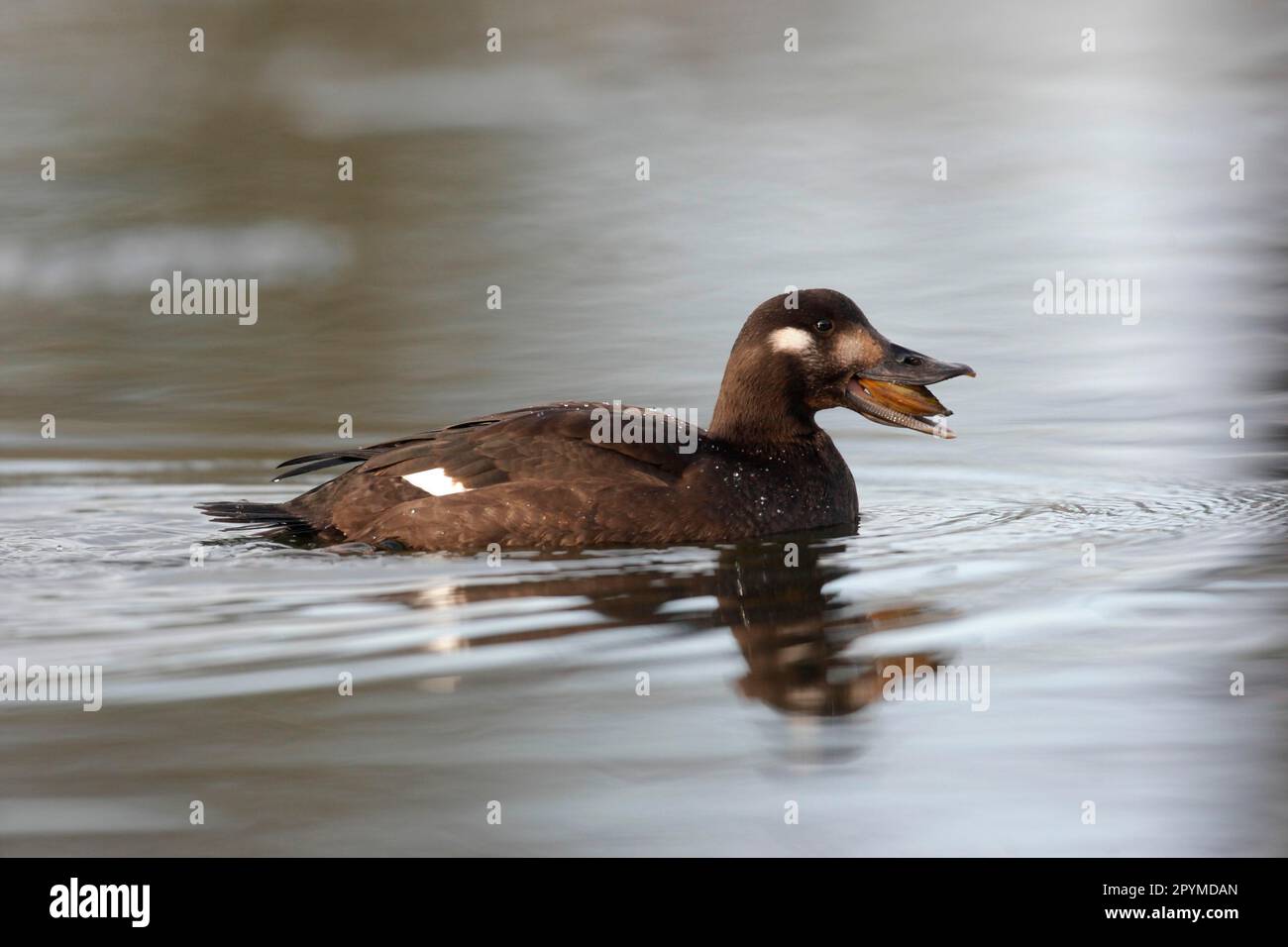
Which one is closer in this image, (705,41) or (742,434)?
(742,434)

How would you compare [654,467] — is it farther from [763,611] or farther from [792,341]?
[763,611]

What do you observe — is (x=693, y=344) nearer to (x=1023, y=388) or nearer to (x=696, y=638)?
(x=1023, y=388)

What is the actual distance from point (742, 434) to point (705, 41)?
1102 centimetres

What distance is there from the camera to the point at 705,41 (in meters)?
18.7

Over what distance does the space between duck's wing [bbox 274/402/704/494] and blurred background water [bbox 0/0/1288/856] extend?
Result: 0.42 meters

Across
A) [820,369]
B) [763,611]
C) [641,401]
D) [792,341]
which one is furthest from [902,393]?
[641,401]

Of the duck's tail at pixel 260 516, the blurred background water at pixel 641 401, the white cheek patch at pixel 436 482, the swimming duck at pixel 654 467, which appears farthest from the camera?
the duck's tail at pixel 260 516

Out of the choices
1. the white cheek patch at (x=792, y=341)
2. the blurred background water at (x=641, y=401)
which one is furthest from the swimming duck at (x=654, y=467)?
the blurred background water at (x=641, y=401)

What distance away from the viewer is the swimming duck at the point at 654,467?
7.88 m

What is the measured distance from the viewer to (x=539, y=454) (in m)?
7.98

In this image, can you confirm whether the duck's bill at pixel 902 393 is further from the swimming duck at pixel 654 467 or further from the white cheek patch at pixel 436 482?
the white cheek patch at pixel 436 482
